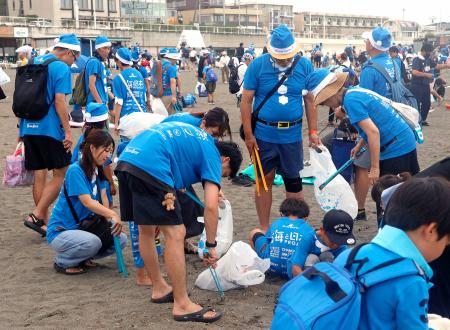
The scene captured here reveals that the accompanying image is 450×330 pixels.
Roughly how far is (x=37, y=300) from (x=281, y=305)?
2.77 meters

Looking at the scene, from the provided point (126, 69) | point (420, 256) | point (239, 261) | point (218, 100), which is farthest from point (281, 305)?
point (218, 100)

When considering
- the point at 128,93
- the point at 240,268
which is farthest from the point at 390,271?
the point at 128,93

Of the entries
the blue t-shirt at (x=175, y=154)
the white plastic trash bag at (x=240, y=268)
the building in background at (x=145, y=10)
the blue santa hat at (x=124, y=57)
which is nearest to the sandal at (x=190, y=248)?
the white plastic trash bag at (x=240, y=268)

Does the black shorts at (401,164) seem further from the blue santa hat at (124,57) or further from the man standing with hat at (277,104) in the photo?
the blue santa hat at (124,57)

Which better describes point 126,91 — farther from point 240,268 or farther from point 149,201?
point 149,201

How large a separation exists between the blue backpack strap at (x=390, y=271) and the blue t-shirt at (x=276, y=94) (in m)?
3.44

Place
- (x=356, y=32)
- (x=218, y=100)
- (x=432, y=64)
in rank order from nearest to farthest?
(x=432, y=64) → (x=218, y=100) → (x=356, y=32)

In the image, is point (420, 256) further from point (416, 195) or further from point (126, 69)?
point (126, 69)

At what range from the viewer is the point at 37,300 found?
4430 millimetres

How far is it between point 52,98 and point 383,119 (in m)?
3.05

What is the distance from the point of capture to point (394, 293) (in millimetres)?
2066

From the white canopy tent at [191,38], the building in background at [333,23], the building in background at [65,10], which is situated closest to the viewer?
the white canopy tent at [191,38]

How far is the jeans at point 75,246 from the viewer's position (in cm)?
482

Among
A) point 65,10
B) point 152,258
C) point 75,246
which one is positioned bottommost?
point 75,246
